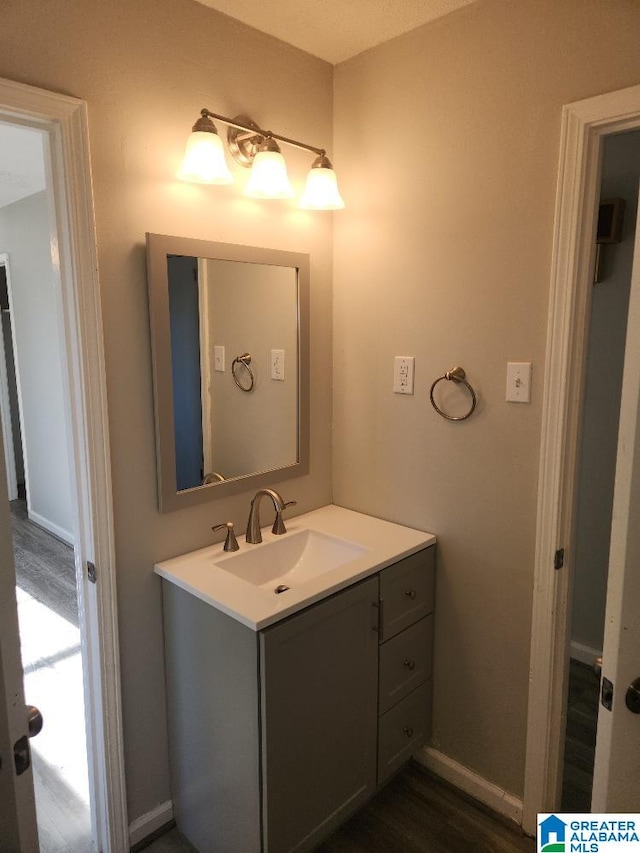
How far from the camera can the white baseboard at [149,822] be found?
175 centimetres

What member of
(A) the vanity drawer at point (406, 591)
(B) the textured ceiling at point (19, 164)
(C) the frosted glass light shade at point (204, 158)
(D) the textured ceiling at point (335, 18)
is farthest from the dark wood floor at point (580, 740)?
(B) the textured ceiling at point (19, 164)

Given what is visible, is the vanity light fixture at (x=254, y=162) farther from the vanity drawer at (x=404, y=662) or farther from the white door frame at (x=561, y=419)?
the vanity drawer at (x=404, y=662)

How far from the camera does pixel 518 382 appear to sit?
1.68m

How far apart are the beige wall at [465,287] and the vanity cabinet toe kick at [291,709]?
192 millimetres

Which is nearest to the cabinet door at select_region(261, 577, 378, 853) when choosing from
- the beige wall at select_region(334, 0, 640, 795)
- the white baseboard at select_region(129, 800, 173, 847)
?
the beige wall at select_region(334, 0, 640, 795)

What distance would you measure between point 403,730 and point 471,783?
11.7 inches

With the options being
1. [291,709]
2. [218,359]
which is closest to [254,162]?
[218,359]

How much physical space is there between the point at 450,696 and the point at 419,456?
0.81m

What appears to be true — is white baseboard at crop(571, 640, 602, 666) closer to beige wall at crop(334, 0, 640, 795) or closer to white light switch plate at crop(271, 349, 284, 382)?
beige wall at crop(334, 0, 640, 795)

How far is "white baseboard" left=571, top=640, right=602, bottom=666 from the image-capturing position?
2656mm

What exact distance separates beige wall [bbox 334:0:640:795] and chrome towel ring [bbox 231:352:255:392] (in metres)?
0.36

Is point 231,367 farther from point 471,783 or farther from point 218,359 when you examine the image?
point 471,783

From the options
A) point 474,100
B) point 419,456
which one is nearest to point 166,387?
point 419,456

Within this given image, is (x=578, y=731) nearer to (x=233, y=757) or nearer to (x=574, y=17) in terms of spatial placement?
(x=233, y=757)
